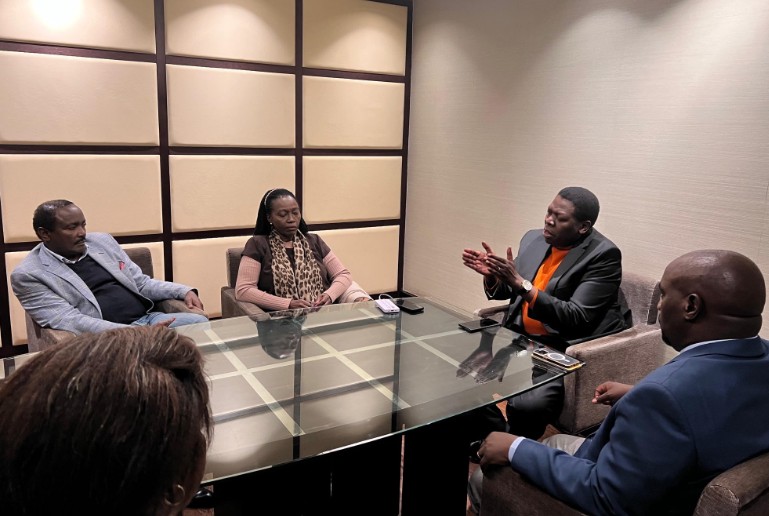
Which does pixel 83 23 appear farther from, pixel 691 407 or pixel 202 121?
pixel 691 407

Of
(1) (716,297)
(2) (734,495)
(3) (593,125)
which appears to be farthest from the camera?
→ (3) (593,125)

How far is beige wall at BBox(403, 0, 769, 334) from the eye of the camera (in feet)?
8.61

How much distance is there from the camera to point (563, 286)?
8.41ft

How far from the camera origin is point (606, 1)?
10.2 ft

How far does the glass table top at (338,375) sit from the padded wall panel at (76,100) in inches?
69.7

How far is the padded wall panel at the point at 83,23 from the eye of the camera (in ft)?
10.1

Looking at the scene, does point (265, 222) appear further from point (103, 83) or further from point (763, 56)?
point (763, 56)

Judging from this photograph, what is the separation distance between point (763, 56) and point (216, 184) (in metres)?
3.10

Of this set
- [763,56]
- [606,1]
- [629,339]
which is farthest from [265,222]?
[763,56]

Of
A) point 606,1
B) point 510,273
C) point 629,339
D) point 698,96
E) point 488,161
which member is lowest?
point 629,339

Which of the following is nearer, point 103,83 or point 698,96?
point 698,96

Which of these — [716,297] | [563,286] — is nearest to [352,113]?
[563,286]

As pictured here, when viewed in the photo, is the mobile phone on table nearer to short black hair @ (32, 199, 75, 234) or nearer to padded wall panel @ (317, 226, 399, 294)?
short black hair @ (32, 199, 75, 234)

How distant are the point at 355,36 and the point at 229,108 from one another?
43.8 inches
